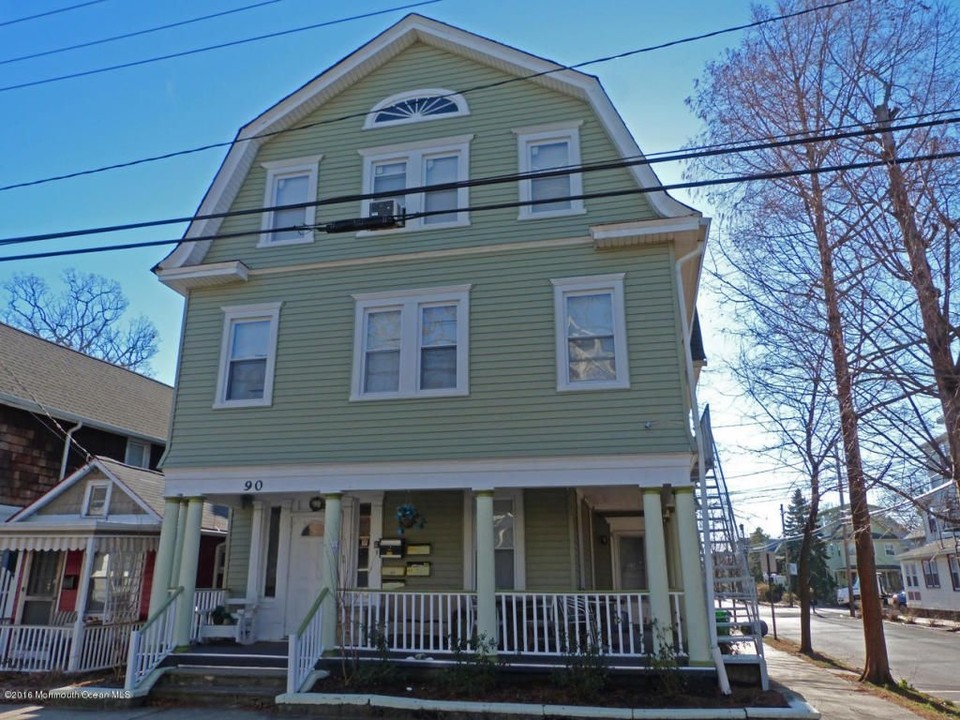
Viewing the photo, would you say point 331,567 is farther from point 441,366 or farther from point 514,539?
point 441,366

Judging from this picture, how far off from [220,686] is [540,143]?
9.60 m

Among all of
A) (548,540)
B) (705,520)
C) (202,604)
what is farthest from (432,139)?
(202,604)

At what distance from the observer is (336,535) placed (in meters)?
10.5

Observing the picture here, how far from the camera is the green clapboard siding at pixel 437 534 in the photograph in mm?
11562

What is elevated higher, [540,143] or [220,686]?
[540,143]

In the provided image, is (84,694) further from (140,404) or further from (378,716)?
(140,404)

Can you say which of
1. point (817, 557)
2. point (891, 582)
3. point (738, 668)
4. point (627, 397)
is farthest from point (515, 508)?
point (891, 582)

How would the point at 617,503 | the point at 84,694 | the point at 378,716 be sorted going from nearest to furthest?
the point at 378,716 → the point at 84,694 → the point at 617,503

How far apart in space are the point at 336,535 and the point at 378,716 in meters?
2.74

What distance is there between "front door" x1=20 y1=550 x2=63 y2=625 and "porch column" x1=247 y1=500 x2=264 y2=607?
14.7 feet

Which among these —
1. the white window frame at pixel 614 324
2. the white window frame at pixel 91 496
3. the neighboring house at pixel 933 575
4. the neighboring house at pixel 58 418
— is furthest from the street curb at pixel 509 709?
the neighboring house at pixel 933 575

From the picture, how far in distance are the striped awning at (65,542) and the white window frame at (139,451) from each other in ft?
20.5

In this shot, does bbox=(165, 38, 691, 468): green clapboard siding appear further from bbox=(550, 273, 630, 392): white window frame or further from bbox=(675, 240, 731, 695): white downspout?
bbox=(675, 240, 731, 695): white downspout

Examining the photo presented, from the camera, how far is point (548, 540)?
37.1 ft
